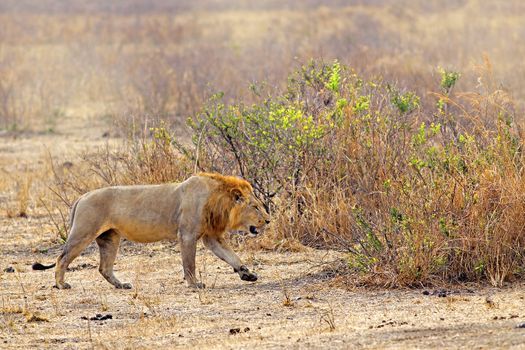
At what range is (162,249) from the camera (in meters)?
11.9

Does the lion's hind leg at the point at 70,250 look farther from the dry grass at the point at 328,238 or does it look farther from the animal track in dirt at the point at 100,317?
the animal track in dirt at the point at 100,317

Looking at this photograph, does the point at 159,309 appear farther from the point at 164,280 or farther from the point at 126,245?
the point at 126,245

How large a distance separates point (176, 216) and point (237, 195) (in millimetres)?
534

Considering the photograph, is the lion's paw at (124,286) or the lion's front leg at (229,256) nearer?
the lion's front leg at (229,256)

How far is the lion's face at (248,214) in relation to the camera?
10023 millimetres

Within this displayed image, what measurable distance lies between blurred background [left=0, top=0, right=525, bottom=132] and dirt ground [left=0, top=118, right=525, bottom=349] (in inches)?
129

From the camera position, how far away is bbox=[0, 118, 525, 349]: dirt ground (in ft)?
25.6

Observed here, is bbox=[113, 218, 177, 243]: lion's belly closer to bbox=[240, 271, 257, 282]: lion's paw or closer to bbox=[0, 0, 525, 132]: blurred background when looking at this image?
bbox=[240, 271, 257, 282]: lion's paw

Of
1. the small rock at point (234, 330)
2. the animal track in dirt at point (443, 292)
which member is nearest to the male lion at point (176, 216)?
the animal track in dirt at point (443, 292)

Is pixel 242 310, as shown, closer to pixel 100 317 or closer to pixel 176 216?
pixel 100 317

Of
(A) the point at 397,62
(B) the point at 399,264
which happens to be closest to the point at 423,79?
A: (A) the point at 397,62

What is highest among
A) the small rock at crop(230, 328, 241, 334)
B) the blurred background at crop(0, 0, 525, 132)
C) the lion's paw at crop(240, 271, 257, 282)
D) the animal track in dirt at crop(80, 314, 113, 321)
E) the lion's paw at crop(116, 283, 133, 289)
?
the small rock at crop(230, 328, 241, 334)

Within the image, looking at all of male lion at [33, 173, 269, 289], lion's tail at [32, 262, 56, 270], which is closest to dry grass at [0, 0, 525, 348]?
lion's tail at [32, 262, 56, 270]

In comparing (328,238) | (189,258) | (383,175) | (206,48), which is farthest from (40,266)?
(206,48)
